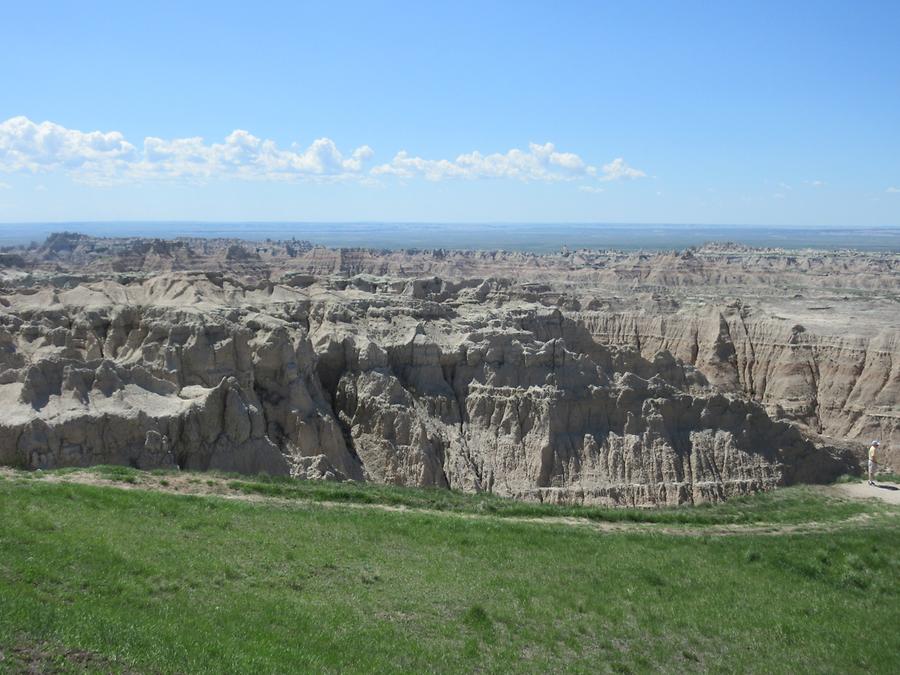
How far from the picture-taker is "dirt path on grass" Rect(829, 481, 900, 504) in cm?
2448

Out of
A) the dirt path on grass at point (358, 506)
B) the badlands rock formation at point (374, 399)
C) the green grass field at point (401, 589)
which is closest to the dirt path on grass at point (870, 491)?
the dirt path on grass at point (358, 506)

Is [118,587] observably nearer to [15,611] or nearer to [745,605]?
[15,611]

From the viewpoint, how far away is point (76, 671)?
28.8 ft

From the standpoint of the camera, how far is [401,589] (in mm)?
14016

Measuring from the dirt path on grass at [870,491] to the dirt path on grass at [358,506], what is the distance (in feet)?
14.4

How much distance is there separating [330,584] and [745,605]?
7.44 m

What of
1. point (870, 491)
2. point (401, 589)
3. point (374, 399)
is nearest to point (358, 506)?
point (401, 589)

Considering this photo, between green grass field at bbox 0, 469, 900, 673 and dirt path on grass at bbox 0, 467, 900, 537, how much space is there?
6.0 inches

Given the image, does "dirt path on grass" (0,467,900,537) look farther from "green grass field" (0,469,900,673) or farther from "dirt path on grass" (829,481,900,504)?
"dirt path on grass" (829,481,900,504)

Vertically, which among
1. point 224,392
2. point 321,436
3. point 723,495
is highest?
point 224,392

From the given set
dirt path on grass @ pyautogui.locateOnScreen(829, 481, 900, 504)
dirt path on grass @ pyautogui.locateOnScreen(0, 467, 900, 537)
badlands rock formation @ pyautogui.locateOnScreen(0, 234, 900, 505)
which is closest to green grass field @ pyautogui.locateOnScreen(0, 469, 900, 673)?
dirt path on grass @ pyautogui.locateOnScreen(0, 467, 900, 537)

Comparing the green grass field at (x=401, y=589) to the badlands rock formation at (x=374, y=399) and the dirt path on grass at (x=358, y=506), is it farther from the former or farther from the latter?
the badlands rock formation at (x=374, y=399)

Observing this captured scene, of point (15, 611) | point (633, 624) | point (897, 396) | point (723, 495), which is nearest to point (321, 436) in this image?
point (723, 495)

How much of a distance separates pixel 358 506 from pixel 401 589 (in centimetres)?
548
